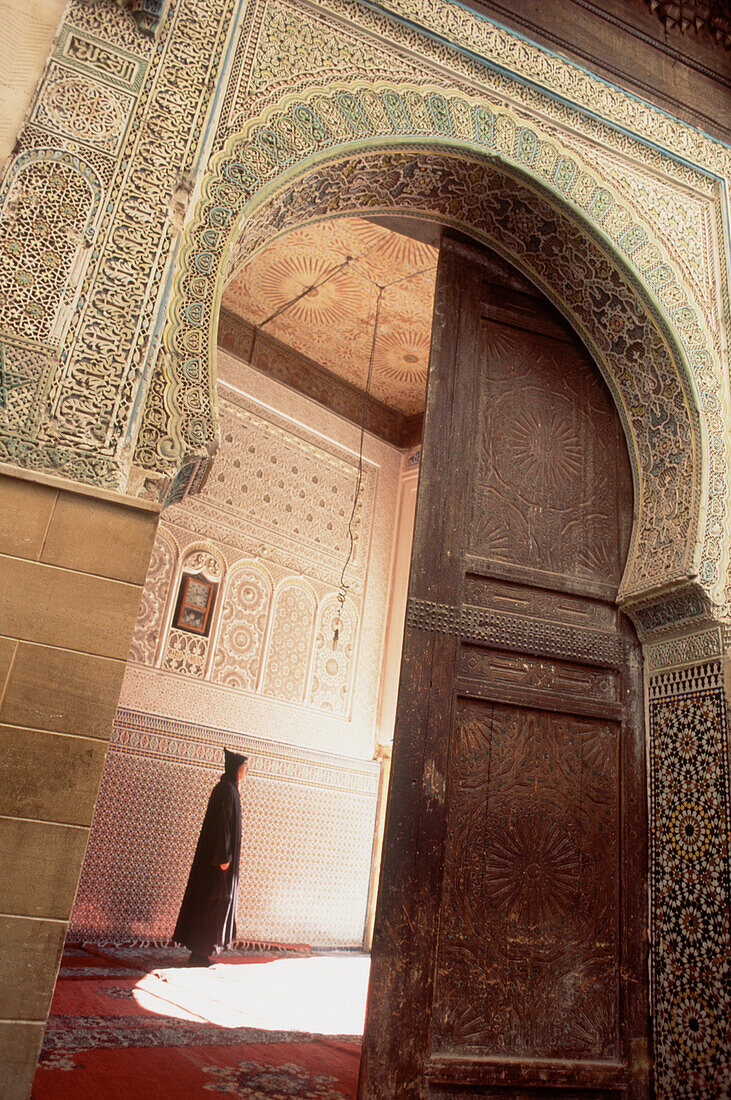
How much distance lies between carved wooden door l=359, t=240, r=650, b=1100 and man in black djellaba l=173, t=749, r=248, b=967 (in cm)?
305

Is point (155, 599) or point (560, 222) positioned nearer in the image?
point (560, 222)

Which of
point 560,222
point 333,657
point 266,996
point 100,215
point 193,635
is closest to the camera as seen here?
point 100,215

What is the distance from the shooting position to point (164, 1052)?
113 inches

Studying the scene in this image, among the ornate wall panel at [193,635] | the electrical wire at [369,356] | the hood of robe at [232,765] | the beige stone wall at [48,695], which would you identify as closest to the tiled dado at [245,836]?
the hood of robe at [232,765]

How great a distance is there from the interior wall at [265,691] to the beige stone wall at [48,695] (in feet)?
11.7

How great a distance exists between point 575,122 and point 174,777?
15.2 ft

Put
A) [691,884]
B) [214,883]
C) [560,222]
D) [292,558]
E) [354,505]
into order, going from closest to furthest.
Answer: [691,884]
[560,222]
[214,883]
[292,558]
[354,505]

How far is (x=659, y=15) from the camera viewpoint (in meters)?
3.86

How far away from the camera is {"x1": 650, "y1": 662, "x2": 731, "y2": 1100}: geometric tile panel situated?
2527mm

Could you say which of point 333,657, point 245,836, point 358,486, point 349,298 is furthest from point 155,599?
point 349,298

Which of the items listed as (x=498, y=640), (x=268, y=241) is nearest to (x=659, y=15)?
(x=268, y=241)

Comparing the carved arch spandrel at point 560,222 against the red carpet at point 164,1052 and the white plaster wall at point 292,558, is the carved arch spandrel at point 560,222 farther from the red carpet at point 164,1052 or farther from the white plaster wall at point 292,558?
the white plaster wall at point 292,558

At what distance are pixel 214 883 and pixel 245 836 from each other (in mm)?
662

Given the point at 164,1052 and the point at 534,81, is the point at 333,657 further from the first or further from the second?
the point at 534,81
